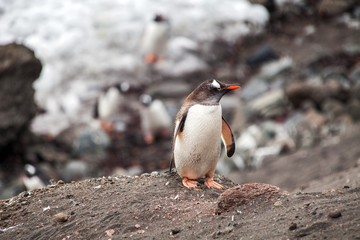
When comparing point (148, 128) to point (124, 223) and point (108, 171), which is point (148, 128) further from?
point (124, 223)

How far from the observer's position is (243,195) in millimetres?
3506

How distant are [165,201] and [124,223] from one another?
1.51 feet

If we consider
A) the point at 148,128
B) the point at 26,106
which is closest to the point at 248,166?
the point at 148,128

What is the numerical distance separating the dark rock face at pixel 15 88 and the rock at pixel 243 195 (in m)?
6.38

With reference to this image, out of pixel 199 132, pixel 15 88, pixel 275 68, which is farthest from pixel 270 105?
pixel 199 132

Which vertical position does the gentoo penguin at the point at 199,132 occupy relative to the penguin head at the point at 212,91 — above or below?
below

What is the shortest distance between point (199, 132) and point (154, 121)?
6.34 m

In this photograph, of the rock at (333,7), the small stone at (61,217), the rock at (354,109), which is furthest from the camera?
the rock at (333,7)

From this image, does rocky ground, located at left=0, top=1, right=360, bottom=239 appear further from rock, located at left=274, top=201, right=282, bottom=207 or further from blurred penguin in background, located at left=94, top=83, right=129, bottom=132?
blurred penguin in background, located at left=94, top=83, right=129, bottom=132

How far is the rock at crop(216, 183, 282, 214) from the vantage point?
348 cm

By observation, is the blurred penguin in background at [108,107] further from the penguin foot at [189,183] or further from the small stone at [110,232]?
the small stone at [110,232]

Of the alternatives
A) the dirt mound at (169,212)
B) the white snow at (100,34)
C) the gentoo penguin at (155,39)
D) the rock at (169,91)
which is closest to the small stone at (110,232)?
the dirt mound at (169,212)

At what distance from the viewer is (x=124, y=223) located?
3.54 meters

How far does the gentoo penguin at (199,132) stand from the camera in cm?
407
